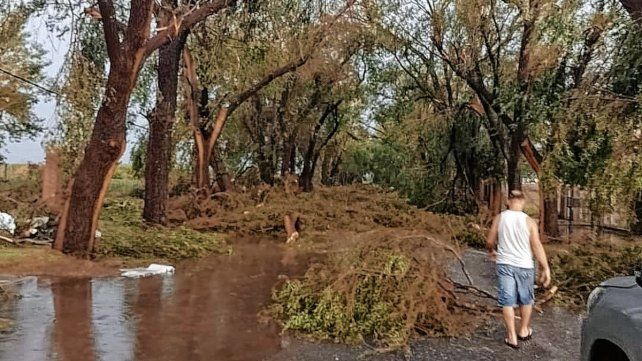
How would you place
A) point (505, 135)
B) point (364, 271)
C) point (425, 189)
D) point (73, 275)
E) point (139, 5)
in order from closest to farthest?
point (364, 271)
point (73, 275)
point (139, 5)
point (505, 135)
point (425, 189)

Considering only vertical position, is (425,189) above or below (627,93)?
below

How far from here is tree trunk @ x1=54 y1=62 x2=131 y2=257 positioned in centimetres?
1102

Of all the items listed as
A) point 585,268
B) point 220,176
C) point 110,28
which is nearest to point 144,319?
point 110,28

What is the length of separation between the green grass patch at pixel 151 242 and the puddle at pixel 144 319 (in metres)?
1.54

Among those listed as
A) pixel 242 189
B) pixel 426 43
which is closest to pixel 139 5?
pixel 426 43

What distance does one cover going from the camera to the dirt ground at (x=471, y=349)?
6.30 m

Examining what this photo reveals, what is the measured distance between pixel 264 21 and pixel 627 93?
23.6 ft

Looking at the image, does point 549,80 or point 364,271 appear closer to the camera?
point 364,271

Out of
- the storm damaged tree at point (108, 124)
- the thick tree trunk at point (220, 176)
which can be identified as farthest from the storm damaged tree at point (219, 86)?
the storm damaged tree at point (108, 124)

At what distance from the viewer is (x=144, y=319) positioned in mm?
7652

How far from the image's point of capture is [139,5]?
1087 centimetres

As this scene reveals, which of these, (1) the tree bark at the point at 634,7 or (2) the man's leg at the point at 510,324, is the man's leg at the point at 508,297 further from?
(1) the tree bark at the point at 634,7

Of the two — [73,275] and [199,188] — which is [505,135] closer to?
[199,188]

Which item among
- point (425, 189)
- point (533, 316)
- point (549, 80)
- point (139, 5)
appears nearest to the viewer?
point (533, 316)
